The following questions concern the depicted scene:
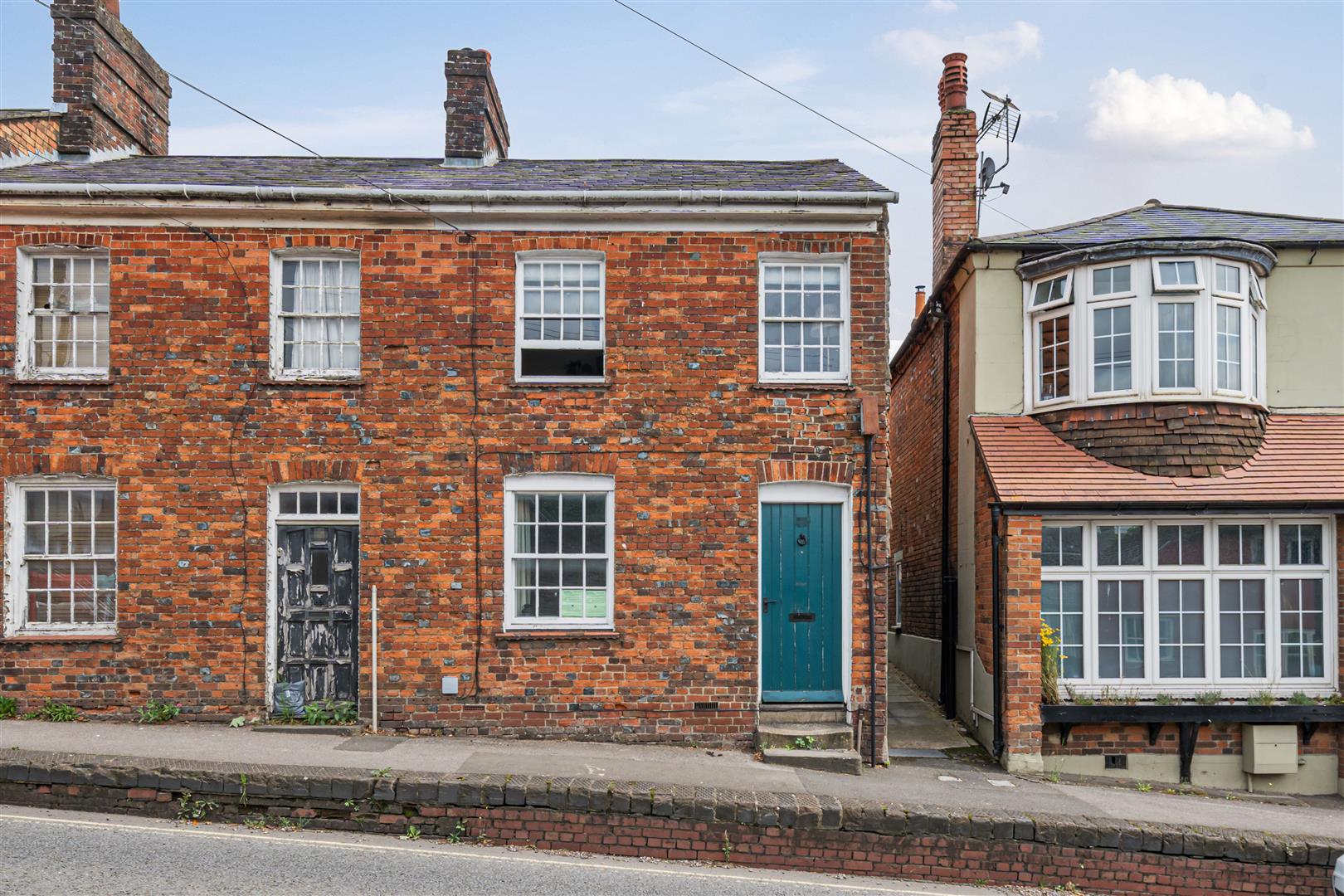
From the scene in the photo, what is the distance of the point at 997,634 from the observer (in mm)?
11562

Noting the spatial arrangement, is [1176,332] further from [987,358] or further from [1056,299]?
[987,358]

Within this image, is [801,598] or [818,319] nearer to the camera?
[801,598]

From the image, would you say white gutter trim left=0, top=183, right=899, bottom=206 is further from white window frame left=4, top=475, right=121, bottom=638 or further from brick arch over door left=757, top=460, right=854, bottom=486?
white window frame left=4, top=475, right=121, bottom=638

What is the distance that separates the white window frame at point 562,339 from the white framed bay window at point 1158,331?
5389 mm

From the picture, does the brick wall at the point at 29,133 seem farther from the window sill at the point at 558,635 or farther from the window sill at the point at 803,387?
the window sill at the point at 803,387

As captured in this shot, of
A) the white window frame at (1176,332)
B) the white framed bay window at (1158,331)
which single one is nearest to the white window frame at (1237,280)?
the white framed bay window at (1158,331)

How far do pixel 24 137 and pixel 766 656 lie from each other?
1233 cm

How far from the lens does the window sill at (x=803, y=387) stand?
37.4 ft

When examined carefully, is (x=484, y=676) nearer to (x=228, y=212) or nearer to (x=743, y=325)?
(x=743, y=325)

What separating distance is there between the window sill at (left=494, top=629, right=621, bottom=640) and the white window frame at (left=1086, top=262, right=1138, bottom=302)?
271 inches

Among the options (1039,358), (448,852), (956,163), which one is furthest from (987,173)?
(448,852)

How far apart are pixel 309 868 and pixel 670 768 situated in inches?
143

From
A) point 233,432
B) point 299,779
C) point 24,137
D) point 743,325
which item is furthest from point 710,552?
point 24,137

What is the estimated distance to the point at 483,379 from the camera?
11422mm
